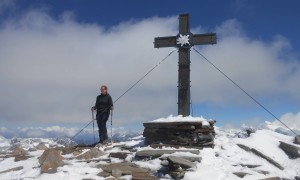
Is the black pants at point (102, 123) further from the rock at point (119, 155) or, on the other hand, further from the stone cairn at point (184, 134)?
the rock at point (119, 155)

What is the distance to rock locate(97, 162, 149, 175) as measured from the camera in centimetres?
1320

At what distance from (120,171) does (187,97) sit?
279 inches

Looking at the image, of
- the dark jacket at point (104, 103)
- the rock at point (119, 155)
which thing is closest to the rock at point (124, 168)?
the rock at point (119, 155)

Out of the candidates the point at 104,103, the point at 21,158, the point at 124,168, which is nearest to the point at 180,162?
the point at 124,168

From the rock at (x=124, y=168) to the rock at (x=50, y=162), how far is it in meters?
1.50

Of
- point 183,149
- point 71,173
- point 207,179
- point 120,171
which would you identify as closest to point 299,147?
point 183,149

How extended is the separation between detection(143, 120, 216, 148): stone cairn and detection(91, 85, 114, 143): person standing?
3007mm

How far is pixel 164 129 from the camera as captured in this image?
1677 cm

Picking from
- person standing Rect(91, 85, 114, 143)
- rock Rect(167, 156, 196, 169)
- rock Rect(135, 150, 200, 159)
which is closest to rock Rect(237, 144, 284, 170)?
rock Rect(135, 150, 200, 159)

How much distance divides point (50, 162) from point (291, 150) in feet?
34.5

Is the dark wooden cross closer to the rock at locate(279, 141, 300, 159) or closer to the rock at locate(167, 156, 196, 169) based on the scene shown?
the rock at locate(279, 141, 300, 159)

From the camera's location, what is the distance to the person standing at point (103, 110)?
62.0 ft

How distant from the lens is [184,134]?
1644cm

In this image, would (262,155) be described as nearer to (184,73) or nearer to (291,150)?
(291,150)
